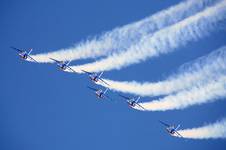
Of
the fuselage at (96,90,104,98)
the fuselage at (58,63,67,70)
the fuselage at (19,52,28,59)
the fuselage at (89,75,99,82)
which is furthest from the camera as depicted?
the fuselage at (19,52,28,59)

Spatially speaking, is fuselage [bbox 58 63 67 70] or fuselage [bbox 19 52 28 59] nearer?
fuselage [bbox 58 63 67 70]

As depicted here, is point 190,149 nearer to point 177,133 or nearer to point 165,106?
point 177,133

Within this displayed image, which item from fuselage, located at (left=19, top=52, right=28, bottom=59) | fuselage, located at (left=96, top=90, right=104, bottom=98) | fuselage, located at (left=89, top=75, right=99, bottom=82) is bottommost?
fuselage, located at (left=96, top=90, right=104, bottom=98)

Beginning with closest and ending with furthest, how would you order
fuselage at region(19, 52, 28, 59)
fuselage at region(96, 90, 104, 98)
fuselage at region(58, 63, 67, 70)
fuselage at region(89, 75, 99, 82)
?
fuselage at region(89, 75, 99, 82) → fuselage at region(58, 63, 67, 70) → fuselage at region(96, 90, 104, 98) → fuselage at region(19, 52, 28, 59)

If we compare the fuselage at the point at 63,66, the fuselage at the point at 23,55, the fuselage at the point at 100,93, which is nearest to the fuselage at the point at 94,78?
the fuselage at the point at 100,93

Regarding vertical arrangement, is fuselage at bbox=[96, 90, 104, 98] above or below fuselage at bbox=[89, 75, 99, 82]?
below

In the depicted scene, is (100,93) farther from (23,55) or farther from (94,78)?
(23,55)

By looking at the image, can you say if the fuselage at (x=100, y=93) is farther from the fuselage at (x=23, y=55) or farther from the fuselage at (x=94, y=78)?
the fuselage at (x=23, y=55)

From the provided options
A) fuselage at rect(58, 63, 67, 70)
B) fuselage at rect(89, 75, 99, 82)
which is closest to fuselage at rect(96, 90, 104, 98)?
fuselage at rect(89, 75, 99, 82)

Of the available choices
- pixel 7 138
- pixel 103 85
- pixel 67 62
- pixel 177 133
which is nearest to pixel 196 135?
pixel 177 133

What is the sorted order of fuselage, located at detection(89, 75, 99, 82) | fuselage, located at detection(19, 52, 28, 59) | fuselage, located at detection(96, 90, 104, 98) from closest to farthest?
1. fuselage, located at detection(89, 75, 99, 82)
2. fuselage, located at detection(96, 90, 104, 98)
3. fuselage, located at detection(19, 52, 28, 59)

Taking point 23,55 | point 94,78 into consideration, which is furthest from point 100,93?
point 23,55

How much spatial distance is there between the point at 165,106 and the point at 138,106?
591 centimetres

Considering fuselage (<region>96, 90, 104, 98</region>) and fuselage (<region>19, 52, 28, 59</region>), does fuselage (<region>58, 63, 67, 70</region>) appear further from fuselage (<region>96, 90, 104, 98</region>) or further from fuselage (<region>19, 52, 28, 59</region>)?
fuselage (<region>19, 52, 28, 59</region>)
